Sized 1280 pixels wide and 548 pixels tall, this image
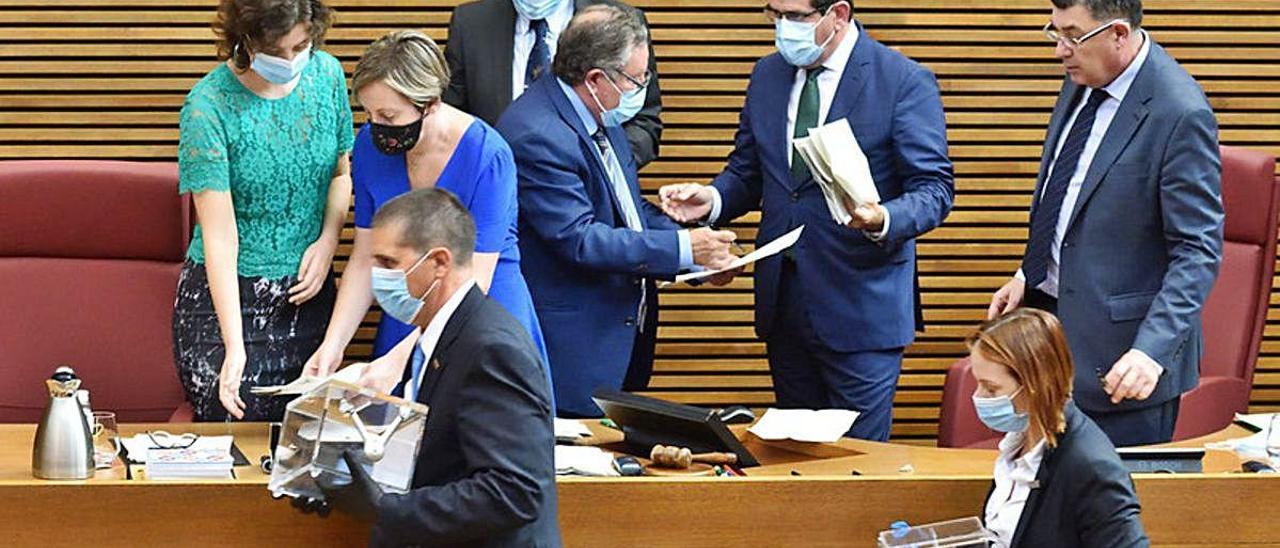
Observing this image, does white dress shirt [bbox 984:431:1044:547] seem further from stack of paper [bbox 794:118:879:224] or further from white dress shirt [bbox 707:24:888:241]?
white dress shirt [bbox 707:24:888:241]

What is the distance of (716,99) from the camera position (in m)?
6.13

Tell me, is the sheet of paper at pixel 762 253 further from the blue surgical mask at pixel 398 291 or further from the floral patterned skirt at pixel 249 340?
the blue surgical mask at pixel 398 291

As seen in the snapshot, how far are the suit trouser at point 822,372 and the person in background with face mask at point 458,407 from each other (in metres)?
1.78

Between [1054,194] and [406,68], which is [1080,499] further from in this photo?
[406,68]

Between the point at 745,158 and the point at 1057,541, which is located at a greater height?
the point at 745,158

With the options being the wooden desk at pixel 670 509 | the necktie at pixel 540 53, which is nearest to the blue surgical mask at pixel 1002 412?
the wooden desk at pixel 670 509

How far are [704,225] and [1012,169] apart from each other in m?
1.64

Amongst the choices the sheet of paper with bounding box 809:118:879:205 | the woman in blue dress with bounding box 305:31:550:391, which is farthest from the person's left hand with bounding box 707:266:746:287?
the woman in blue dress with bounding box 305:31:550:391

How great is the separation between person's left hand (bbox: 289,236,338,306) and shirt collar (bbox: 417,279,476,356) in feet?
4.23

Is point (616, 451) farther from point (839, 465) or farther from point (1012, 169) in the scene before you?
point (1012, 169)

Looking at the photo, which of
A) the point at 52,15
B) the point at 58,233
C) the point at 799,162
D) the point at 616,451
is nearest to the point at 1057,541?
the point at 616,451

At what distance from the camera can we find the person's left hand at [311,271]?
14.6 feet

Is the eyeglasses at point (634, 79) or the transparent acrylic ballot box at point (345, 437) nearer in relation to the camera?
the transparent acrylic ballot box at point (345, 437)

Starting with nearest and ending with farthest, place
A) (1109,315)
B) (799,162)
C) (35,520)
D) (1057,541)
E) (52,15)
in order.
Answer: (1057,541), (35,520), (1109,315), (799,162), (52,15)
